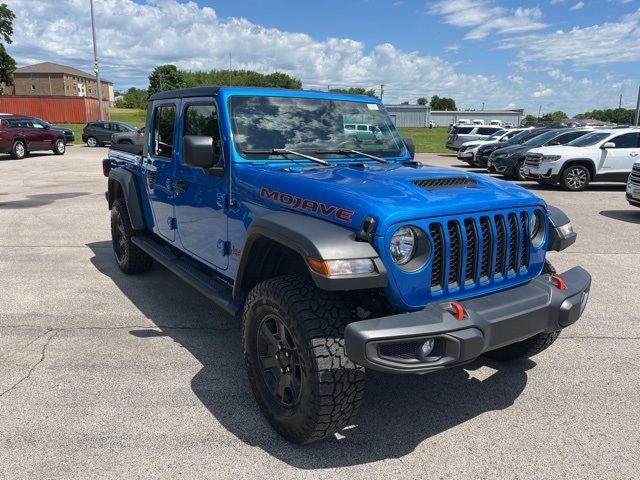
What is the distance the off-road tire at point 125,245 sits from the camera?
5672mm

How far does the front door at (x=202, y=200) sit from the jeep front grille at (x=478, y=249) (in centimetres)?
161

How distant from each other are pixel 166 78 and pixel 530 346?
79.9 meters

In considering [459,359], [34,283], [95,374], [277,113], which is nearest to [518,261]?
[459,359]

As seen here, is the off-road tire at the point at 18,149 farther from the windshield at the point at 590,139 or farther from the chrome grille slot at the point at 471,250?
the chrome grille slot at the point at 471,250

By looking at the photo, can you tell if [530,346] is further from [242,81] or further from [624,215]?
[624,215]

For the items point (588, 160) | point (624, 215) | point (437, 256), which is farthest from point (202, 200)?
point (588, 160)

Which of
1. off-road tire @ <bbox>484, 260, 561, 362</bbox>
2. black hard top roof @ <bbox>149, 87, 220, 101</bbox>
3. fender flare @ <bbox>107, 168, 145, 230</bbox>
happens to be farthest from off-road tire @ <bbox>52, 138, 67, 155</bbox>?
off-road tire @ <bbox>484, 260, 561, 362</bbox>

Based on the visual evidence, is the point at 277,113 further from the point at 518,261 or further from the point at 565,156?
the point at 565,156

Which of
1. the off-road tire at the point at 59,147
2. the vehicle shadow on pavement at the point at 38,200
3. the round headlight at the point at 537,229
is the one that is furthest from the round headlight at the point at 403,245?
the off-road tire at the point at 59,147

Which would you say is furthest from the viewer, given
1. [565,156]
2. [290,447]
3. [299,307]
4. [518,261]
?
[565,156]

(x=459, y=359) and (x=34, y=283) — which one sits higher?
(x=459, y=359)

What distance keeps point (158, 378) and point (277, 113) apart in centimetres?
206

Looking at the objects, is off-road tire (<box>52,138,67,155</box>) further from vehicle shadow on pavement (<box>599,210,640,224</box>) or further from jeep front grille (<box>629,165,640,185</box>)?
jeep front grille (<box>629,165,640,185</box>)

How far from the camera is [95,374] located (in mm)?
3633
